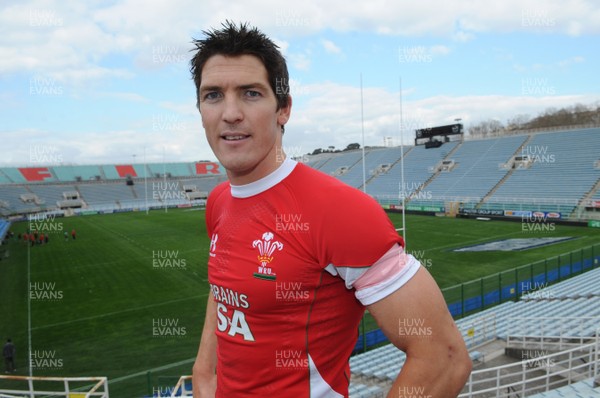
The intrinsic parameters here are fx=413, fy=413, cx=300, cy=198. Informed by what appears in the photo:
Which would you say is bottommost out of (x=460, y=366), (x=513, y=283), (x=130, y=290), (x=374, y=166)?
(x=130, y=290)

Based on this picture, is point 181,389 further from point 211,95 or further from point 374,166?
point 374,166

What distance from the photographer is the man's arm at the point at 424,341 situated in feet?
4.05

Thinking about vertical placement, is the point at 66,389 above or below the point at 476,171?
below

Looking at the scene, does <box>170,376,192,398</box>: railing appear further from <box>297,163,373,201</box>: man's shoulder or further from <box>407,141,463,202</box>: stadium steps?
<box>407,141,463,202</box>: stadium steps

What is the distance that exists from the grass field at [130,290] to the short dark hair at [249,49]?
744cm

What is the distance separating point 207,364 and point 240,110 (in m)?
1.27

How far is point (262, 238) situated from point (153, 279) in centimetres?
1839

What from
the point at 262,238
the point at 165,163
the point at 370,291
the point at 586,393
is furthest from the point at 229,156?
the point at 165,163

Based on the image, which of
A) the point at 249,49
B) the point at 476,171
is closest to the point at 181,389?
the point at 249,49

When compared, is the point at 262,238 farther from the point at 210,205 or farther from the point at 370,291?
the point at 210,205

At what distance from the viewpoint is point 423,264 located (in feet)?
60.1

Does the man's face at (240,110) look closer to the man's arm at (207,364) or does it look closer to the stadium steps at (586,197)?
the man's arm at (207,364)

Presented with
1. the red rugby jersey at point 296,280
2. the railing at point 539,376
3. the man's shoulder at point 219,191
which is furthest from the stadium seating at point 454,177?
the red rugby jersey at point 296,280

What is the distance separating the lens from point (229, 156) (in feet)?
5.01
